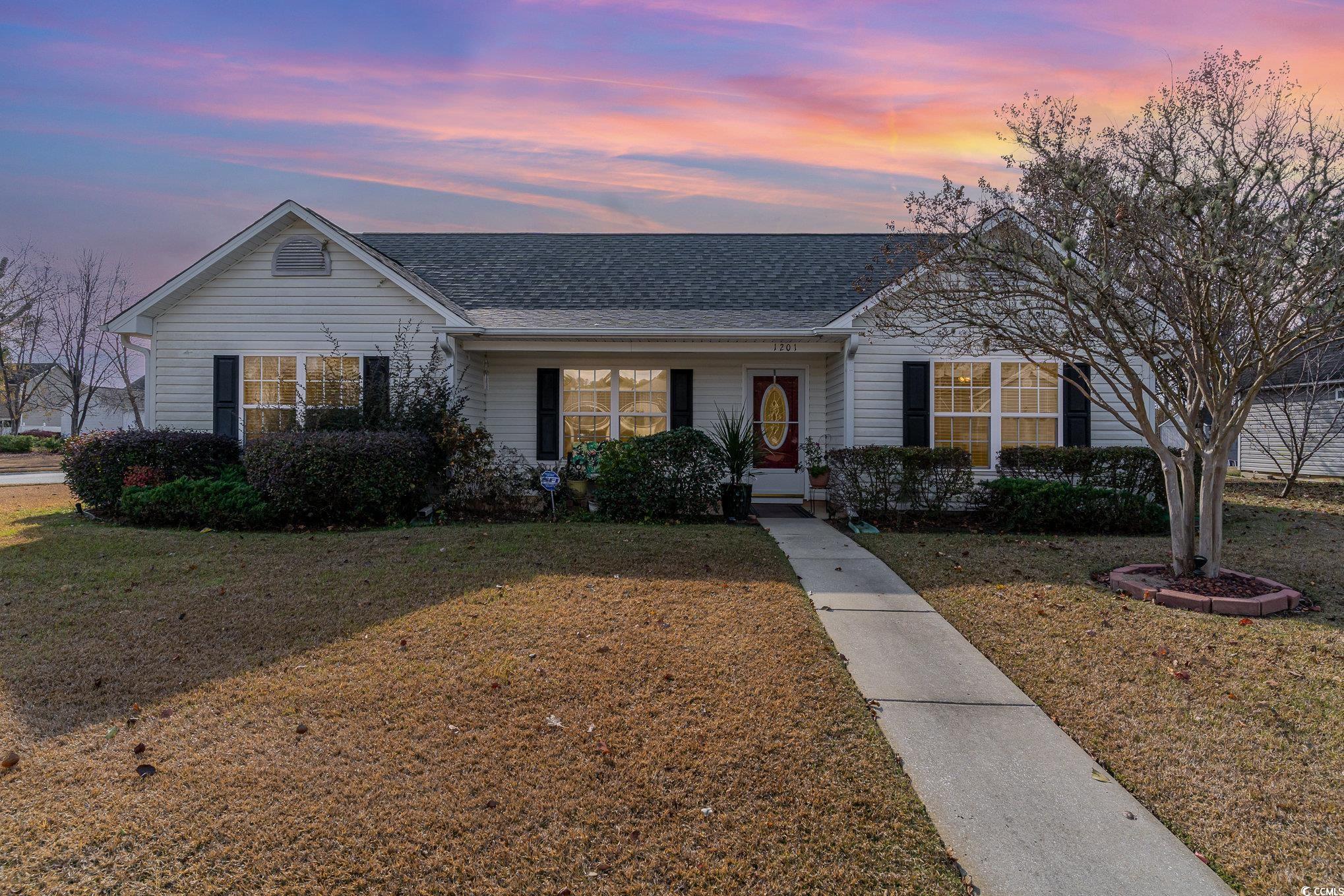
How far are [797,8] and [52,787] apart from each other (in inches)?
353

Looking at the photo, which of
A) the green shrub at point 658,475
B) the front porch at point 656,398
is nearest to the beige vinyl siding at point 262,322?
the front porch at point 656,398

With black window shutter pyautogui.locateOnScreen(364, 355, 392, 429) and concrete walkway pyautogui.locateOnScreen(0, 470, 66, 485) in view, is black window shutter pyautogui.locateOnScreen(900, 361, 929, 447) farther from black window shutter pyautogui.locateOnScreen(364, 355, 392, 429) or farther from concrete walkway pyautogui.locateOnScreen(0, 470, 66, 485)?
concrete walkway pyautogui.locateOnScreen(0, 470, 66, 485)

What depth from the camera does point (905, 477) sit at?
31.3ft

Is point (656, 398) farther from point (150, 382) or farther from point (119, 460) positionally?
point (150, 382)

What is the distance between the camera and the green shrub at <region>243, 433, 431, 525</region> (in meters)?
8.74

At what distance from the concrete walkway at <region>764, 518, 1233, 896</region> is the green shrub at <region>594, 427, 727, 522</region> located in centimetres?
440

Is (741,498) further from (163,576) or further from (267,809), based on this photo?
(267,809)

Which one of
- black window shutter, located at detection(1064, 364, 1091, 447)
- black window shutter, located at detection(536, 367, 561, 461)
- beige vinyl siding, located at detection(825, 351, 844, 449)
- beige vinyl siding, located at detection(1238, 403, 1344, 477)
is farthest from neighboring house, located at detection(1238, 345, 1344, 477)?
black window shutter, located at detection(536, 367, 561, 461)

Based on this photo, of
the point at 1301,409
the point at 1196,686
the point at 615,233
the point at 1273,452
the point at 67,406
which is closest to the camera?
the point at 1196,686

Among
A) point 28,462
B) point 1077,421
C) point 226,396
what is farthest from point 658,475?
point 28,462

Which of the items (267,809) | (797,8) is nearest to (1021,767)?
(267,809)

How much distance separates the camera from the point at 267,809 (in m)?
2.66

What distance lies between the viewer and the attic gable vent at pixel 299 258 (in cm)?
1079

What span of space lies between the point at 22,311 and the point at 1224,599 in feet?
127
